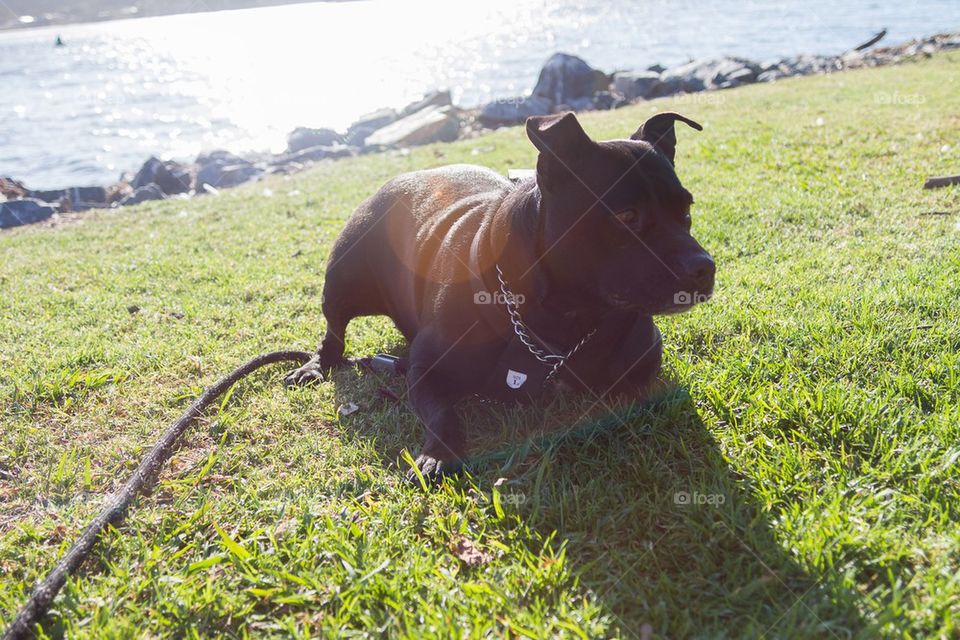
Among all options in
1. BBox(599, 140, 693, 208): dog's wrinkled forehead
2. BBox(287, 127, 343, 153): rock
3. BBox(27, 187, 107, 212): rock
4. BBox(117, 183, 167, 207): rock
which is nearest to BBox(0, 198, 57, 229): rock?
BBox(27, 187, 107, 212): rock

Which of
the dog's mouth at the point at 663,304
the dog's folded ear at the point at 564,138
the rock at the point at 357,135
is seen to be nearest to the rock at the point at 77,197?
the rock at the point at 357,135

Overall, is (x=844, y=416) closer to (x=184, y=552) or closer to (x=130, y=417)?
(x=184, y=552)

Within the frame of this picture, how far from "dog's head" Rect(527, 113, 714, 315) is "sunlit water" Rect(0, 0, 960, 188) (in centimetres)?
1718

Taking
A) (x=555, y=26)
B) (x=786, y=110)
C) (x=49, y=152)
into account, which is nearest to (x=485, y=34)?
(x=555, y=26)

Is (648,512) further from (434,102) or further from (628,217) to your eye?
(434,102)

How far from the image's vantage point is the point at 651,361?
9.70ft

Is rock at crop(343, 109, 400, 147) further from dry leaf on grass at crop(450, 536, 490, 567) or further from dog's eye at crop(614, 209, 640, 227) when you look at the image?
dry leaf on grass at crop(450, 536, 490, 567)

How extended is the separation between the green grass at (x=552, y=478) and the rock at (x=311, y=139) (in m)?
14.1

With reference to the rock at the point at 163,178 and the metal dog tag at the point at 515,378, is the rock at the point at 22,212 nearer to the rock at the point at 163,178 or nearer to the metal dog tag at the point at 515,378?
the rock at the point at 163,178

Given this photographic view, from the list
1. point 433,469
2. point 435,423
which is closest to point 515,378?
point 435,423

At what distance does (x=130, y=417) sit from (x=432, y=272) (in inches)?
64.3

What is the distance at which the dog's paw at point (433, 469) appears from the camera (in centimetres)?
262

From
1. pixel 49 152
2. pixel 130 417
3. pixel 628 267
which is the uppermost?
pixel 628 267

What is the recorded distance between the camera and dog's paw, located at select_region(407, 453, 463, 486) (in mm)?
2619
